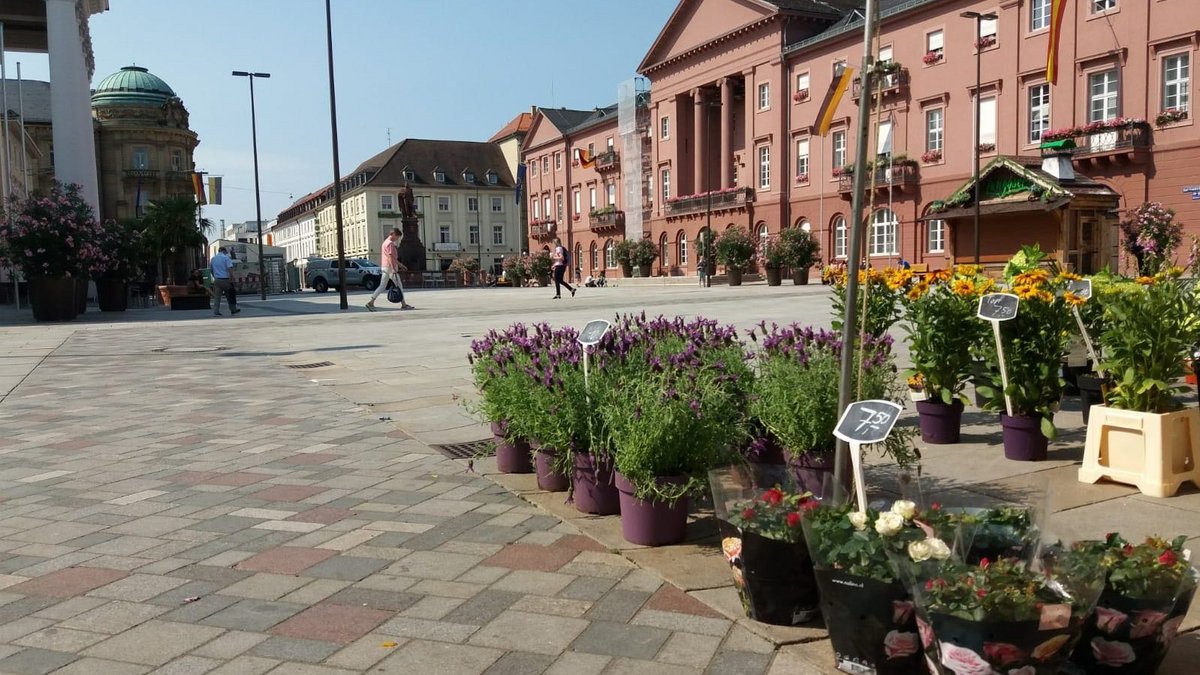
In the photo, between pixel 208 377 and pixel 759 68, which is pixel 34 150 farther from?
pixel 208 377

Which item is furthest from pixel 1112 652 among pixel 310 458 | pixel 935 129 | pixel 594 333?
pixel 935 129

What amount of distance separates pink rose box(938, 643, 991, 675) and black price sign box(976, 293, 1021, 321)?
317cm

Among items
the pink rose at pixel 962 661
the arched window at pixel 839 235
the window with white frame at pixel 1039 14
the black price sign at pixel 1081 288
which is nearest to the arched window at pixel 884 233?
the arched window at pixel 839 235

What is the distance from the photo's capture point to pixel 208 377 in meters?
11.2

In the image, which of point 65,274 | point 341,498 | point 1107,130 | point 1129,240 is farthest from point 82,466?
point 1107,130

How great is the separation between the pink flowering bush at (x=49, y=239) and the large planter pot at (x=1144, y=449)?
78.2 feet

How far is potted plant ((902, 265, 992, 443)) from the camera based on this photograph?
603cm

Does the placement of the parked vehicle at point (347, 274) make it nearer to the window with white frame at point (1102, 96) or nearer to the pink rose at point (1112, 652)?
the window with white frame at point (1102, 96)

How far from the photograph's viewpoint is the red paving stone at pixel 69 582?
3.88 metres

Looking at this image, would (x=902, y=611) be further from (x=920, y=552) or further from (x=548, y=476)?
(x=548, y=476)

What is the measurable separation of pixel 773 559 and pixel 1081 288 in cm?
362

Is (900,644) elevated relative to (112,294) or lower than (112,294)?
lower

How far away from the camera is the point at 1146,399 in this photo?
4977 millimetres

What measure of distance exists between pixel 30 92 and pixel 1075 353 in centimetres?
A: 8355
